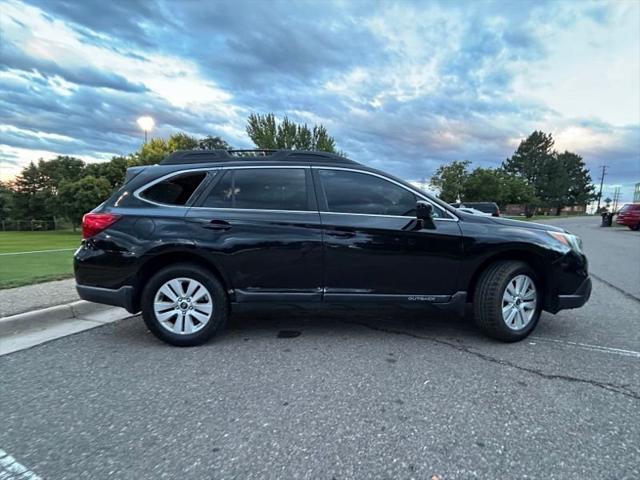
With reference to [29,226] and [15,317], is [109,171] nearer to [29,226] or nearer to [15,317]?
[29,226]

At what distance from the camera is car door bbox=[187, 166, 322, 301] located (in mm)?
3709

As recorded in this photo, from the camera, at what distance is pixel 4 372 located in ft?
10.5

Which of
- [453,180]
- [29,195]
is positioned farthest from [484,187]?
[29,195]

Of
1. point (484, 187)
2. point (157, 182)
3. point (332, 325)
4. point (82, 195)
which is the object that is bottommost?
point (332, 325)

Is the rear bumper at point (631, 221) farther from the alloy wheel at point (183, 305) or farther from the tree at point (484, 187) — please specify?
the tree at point (484, 187)

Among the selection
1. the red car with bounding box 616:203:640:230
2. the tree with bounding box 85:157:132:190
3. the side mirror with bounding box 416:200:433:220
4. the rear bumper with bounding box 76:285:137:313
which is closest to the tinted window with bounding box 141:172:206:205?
the rear bumper with bounding box 76:285:137:313

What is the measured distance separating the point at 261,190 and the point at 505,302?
271 centimetres

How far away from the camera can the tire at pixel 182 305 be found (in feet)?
12.1

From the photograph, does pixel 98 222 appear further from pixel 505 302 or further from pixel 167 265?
pixel 505 302

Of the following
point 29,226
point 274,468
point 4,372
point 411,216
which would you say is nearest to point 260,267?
point 411,216

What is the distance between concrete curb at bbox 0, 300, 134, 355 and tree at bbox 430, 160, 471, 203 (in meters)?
60.7

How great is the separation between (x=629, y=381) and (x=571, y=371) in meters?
0.40

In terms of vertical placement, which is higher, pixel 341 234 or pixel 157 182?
pixel 157 182

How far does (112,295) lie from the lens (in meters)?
3.70
